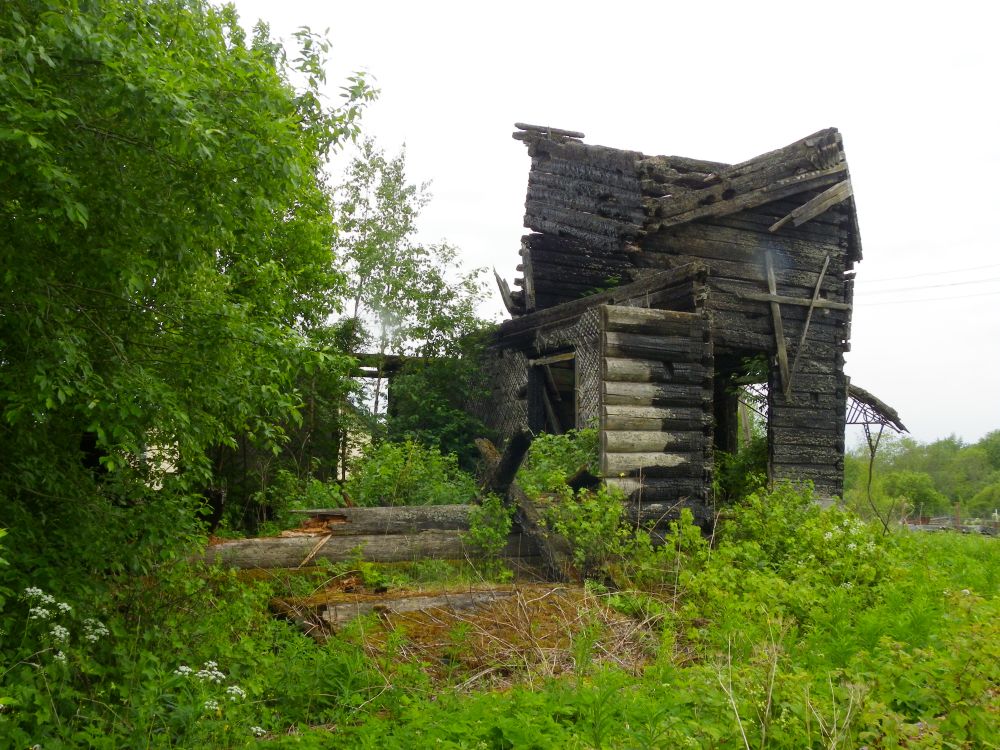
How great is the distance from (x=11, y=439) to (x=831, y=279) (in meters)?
12.9

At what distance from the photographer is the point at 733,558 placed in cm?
725

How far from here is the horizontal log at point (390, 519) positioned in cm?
823

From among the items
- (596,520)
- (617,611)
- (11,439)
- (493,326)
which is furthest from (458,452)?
(11,439)

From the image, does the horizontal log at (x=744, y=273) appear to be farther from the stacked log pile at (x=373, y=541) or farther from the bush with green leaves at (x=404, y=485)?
the stacked log pile at (x=373, y=541)

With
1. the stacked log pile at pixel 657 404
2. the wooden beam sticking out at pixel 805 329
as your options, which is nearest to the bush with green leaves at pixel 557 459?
the stacked log pile at pixel 657 404

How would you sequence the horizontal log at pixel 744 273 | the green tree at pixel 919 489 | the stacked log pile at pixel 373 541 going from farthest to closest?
the green tree at pixel 919 489 < the horizontal log at pixel 744 273 < the stacked log pile at pixel 373 541

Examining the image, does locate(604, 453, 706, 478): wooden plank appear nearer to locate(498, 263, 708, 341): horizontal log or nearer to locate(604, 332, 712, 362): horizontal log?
locate(604, 332, 712, 362): horizontal log

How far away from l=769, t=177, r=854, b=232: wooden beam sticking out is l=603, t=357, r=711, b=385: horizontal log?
5760mm

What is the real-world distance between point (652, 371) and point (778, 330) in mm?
5373

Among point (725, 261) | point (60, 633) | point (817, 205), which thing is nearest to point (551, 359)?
point (725, 261)

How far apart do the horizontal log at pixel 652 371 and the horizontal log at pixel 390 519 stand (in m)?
2.11

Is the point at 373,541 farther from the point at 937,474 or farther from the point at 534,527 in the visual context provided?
the point at 937,474

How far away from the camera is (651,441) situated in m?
8.59

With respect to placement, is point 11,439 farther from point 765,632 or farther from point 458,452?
point 458,452
